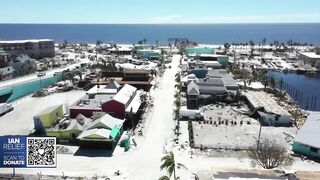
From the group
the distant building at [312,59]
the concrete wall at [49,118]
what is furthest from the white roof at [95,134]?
the distant building at [312,59]

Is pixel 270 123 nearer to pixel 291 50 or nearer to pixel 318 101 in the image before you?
pixel 318 101

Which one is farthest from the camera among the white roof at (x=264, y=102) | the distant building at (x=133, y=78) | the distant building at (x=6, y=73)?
the distant building at (x=6, y=73)

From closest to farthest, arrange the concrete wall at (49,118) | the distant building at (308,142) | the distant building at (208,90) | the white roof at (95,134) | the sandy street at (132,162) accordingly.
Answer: the sandy street at (132,162)
the distant building at (308,142)
the white roof at (95,134)
the concrete wall at (49,118)
the distant building at (208,90)

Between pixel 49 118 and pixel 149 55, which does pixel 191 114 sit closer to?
pixel 49 118

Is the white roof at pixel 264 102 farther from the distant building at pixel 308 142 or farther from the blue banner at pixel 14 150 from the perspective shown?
the blue banner at pixel 14 150

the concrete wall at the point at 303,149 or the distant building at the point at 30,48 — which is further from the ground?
the distant building at the point at 30,48
